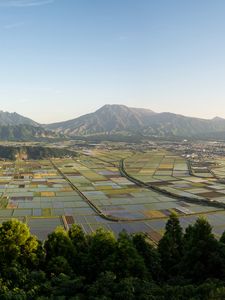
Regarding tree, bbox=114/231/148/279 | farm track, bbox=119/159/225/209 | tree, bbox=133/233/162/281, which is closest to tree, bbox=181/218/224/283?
tree, bbox=133/233/162/281

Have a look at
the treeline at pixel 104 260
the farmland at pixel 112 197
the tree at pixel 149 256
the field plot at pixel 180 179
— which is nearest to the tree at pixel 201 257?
the treeline at pixel 104 260

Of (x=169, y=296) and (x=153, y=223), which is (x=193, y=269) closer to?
(x=169, y=296)

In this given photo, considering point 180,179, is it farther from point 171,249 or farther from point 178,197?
point 171,249

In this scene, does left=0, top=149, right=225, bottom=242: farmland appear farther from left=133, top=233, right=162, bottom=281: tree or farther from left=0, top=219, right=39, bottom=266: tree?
left=0, top=219, right=39, bottom=266: tree

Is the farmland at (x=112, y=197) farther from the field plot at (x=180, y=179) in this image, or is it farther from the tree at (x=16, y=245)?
the tree at (x=16, y=245)

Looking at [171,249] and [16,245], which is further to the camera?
[171,249]

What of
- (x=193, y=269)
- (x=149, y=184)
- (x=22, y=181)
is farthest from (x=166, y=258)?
(x=22, y=181)

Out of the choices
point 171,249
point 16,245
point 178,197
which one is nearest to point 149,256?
point 171,249
